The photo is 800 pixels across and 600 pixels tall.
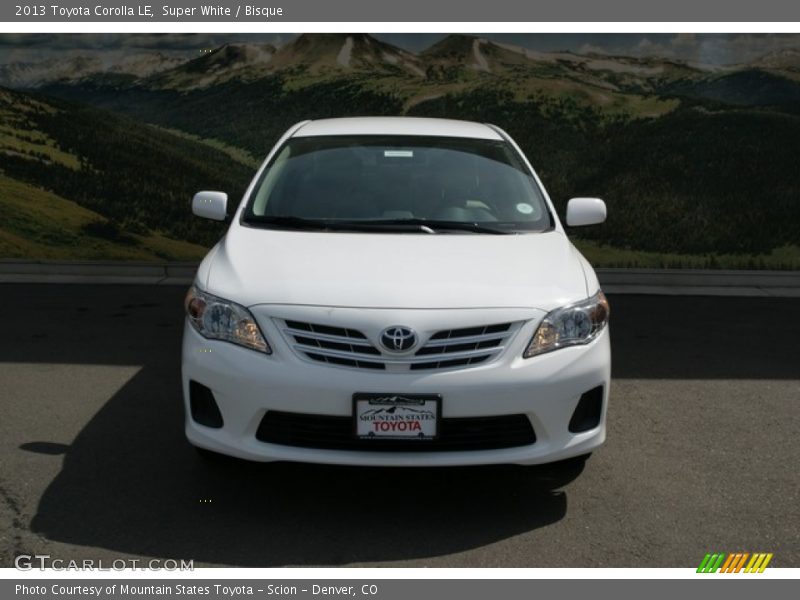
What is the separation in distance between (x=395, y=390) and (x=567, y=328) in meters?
0.79

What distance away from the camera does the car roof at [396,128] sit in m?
6.21

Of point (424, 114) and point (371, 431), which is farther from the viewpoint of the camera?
point (424, 114)

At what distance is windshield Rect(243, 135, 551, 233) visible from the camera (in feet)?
17.3

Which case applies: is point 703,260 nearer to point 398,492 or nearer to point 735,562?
point 398,492

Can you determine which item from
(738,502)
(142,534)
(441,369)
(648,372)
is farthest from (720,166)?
(142,534)

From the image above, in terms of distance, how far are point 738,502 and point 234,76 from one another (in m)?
8.55

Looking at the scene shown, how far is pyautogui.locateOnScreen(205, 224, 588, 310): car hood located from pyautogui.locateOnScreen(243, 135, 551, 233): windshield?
23cm

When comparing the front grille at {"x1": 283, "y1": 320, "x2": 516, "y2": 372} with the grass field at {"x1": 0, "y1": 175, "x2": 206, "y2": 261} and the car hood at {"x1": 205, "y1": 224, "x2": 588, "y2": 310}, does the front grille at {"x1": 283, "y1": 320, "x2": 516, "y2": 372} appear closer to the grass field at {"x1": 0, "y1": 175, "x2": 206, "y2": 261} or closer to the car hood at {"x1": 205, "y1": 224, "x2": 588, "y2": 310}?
the car hood at {"x1": 205, "y1": 224, "x2": 588, "y2": 310}

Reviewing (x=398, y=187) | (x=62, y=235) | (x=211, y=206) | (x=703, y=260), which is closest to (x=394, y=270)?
(x=398, y=187)

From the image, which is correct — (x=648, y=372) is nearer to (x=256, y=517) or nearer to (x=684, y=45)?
(x=256, y=517)

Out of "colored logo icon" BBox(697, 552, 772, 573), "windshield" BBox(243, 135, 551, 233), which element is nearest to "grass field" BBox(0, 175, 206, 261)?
"windshield" BBox(243, 135, 551, 233)

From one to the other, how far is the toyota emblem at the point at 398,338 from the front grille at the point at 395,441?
321 mm

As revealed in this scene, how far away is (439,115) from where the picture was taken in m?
11.5

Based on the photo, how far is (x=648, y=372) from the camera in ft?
22.8
